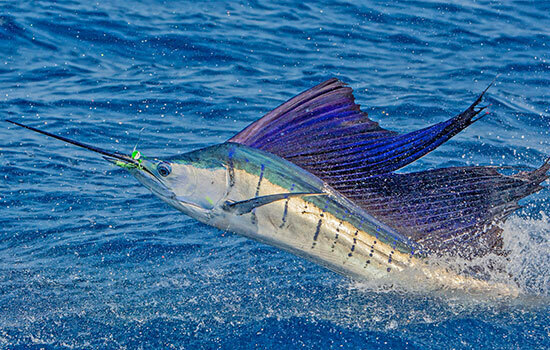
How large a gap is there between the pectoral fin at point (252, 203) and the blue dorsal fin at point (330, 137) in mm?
339

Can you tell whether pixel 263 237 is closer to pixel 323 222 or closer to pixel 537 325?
pixel 323 222

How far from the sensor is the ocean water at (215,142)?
4.53m

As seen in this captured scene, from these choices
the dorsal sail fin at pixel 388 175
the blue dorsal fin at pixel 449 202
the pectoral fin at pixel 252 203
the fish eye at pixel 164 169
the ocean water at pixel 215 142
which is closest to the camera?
the pectoral fin at pixel 252 203

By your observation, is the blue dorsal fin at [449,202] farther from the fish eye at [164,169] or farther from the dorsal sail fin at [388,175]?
the fish eye at [164,169]

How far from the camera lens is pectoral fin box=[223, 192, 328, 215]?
12.6ft

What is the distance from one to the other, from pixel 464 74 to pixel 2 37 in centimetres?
683

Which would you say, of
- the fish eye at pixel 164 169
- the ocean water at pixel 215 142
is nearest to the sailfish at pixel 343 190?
the fish eye at pixel 164 169

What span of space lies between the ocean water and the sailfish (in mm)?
304

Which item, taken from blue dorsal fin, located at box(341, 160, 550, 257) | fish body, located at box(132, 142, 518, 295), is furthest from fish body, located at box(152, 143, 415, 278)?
blue dorsal fin, located at box(341, 160, 550, 257)

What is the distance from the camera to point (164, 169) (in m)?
4.00

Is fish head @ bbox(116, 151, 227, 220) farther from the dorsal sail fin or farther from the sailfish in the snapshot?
the dorsal sail fin

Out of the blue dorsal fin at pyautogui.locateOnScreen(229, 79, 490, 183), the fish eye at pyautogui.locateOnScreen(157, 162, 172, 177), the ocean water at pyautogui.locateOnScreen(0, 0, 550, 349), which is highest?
the blue dorsal fin at pyautogui.locateOnScreen(229, 79, 490, 183)

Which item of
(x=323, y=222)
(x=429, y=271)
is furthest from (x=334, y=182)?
(x=429, y=271)

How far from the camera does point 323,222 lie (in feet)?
13.7
